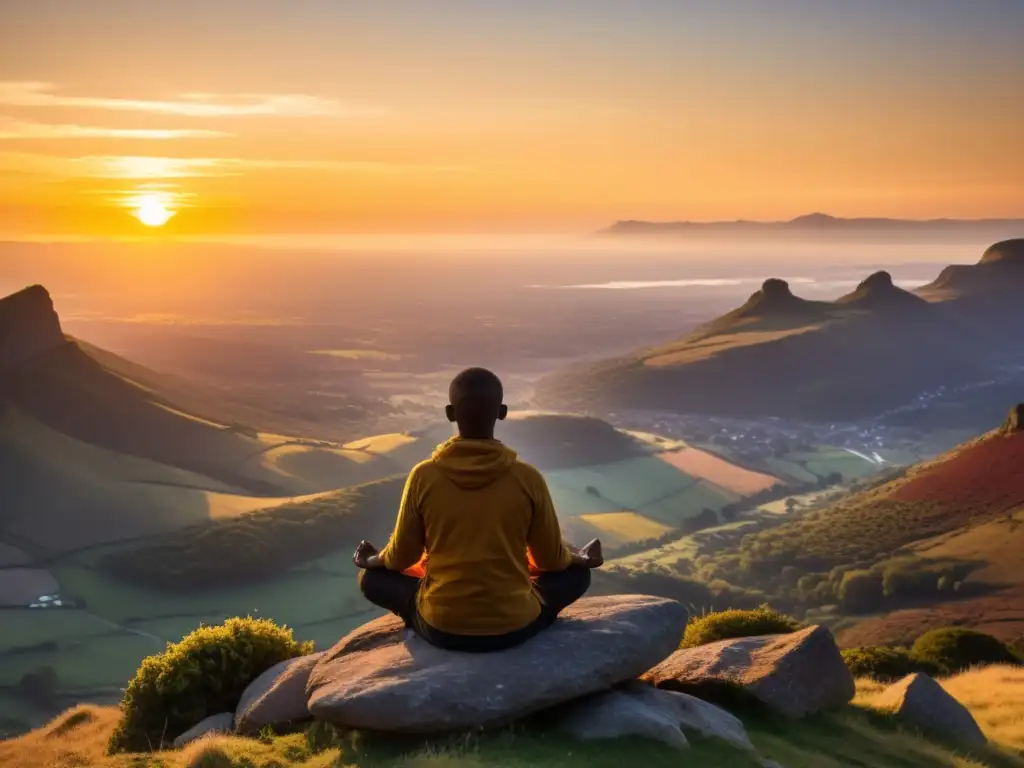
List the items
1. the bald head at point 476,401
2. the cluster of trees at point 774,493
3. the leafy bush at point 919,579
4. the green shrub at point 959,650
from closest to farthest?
the bald head at point 476,401 → the green shrub at point 959,650 → the leafy bush at point 919,579 → the cluster of trees at point 774,493

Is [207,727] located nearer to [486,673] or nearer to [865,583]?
[486,673]

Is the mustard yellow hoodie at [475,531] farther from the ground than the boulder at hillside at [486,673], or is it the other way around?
the mustard yellow hoodie at [475,531]

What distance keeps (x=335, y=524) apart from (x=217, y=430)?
4359 cm

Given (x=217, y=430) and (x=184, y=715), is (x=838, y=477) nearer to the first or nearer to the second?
(x=217, y=430)

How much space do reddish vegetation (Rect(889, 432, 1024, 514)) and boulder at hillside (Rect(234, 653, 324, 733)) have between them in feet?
379

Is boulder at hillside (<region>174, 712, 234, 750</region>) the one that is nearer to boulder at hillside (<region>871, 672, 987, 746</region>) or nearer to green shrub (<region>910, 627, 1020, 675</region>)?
boulder at hillside (<region>871, 672, 987, 746</region>)

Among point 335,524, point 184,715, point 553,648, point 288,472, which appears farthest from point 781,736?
point 288,472

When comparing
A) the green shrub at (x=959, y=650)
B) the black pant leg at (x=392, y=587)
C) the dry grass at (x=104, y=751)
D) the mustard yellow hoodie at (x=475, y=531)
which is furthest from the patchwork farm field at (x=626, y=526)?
the mustard yellow hoodie at (x=475, y=531)

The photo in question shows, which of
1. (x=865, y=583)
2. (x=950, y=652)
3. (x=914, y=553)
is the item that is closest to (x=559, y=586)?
(x=950, y=652)

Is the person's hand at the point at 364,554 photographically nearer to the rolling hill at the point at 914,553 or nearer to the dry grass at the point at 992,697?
the dry grass at the point at 992,697

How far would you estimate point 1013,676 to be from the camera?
22969mm

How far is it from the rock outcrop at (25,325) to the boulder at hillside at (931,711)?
425 feet

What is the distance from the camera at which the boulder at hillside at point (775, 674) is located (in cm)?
1493

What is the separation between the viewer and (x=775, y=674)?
15047 mm
